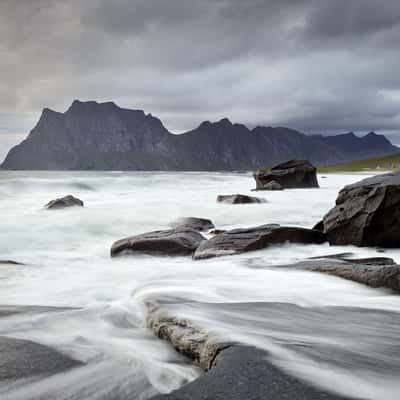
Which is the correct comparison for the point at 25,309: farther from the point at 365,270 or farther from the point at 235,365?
the point at 365,270

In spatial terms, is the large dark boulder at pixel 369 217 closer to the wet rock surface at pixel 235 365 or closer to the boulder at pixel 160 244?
the boulder at pixel 160 244

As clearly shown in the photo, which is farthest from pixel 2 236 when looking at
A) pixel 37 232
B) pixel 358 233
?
pixel 358 233

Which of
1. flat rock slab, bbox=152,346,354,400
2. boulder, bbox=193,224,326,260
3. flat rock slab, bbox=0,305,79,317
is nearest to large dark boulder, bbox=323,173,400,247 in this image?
boulder, bbox=193,224,326,260

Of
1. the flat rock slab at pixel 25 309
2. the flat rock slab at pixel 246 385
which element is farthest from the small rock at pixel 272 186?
the flat rock slab at pixel 246 385

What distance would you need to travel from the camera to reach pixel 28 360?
2883 mm

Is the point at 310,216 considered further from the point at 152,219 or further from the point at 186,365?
the point at 186,365

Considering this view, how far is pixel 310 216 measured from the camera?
1343 cm

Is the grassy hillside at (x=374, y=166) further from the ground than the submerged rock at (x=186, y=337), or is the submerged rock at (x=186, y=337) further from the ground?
the grassy hillside at (x=374, y=166)

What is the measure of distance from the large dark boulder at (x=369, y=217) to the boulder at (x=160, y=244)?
9.32 ft

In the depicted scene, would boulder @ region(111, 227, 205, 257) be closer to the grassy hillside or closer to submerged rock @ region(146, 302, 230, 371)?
submerged rock @ region(146, 302, 230, 371)

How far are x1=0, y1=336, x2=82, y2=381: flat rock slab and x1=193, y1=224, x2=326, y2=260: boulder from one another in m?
4.32

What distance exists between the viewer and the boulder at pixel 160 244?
7.87 meters

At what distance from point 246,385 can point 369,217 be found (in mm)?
6293

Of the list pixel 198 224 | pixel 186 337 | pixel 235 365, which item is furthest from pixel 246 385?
pixel 198 224
